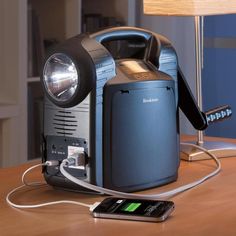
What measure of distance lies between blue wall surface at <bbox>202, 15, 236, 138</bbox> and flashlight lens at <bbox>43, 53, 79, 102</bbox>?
2.30 metres

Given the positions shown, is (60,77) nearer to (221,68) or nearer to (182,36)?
(182,36)

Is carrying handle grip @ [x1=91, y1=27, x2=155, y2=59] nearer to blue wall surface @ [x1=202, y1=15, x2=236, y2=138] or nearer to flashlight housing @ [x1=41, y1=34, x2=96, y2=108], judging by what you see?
flashlight housing @ [x1=41, y1=34, x2=96, y2=108]

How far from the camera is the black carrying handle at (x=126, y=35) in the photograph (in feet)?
3.80

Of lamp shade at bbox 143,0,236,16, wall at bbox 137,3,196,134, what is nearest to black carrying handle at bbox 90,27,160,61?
lamp shade at bbox 143,0,236,16

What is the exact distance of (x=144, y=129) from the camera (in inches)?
44.7

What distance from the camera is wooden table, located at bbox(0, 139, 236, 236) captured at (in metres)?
0.91

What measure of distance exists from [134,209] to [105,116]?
18 centimetres

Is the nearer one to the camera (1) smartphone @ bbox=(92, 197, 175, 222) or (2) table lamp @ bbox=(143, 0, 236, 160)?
(1) smartphone @ bbox=(92, 197, 175, 222)

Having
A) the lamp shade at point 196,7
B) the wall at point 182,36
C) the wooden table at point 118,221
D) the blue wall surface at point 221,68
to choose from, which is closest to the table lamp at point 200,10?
the lamp shade at point 196,7

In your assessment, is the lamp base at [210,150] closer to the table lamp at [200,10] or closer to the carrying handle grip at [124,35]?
the table lamp at [200,10]

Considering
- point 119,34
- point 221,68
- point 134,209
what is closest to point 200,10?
point 119,34

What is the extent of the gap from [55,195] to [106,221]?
0.62ft

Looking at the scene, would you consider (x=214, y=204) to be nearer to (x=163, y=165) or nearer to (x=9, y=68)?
(x=163, y=165)

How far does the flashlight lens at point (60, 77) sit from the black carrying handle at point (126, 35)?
0.26 feet
